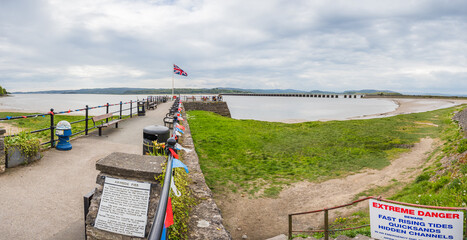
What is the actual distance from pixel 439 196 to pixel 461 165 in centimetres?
227

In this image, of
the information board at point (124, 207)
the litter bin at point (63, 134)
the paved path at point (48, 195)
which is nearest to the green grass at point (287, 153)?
the paved path at point (48, 195)

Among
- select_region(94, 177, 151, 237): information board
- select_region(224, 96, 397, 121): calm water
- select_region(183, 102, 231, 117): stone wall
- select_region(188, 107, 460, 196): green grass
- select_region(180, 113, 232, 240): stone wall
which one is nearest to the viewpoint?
select_region(94, 177, 151, 237): information board

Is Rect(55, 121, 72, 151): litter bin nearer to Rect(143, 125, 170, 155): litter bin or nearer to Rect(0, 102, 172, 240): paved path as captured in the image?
Rect(0, 102, 172, 240): paved path

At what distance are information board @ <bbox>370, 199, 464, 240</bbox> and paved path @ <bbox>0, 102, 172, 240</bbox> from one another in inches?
155

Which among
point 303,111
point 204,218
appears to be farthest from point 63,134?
point 303,111

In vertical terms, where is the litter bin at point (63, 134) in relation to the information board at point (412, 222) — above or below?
above

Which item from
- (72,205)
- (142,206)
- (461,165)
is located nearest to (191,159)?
(72,205)

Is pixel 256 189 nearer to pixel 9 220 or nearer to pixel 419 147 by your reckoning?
pixel 9 220

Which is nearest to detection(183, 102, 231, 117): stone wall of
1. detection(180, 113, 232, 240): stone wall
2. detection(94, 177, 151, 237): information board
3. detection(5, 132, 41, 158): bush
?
detection(5, 132, 41, 158): bush

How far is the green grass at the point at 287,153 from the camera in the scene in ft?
30.5

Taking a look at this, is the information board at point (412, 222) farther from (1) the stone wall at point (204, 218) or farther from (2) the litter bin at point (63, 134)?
(2) the litter bin at point (63, 134)

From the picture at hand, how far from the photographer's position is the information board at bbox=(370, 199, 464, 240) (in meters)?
3.08

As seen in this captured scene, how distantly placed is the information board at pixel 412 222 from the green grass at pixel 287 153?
4.79 meters

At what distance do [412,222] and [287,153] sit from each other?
9.53 meters
